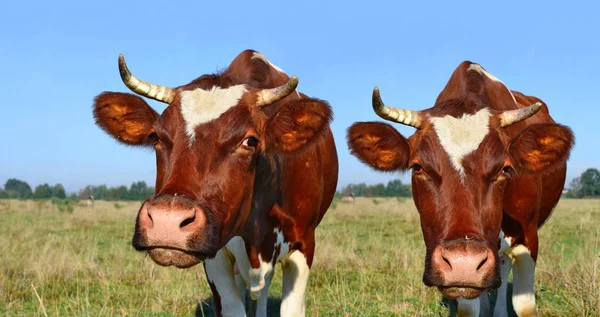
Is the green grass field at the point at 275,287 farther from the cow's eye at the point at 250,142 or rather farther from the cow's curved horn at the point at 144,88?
the cow's eye at the point at 250,142

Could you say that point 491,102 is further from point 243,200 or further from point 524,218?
point 243,200

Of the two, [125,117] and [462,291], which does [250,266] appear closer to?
[125,117]

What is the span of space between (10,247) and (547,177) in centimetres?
1090

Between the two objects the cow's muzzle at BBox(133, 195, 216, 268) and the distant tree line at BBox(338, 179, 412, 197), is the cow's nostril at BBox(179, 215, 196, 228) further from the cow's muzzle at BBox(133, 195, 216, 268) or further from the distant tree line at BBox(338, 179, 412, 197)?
the distant tree line at BBox(338, 179, 412, 197)

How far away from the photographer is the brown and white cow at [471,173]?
382 cm

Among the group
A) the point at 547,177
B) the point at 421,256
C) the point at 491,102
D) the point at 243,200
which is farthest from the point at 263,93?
the point at 421,256

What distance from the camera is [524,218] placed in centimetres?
555

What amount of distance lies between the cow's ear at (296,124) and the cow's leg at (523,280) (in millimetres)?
2534

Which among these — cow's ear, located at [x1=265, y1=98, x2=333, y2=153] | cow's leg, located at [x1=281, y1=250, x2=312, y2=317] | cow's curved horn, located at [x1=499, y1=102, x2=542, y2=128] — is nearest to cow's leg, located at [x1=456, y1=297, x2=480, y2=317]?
cow's leg, located at [x1=281, y1=250, x2=312, y2=317]

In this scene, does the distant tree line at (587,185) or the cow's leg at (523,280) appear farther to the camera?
the distant tree line at (587,185)

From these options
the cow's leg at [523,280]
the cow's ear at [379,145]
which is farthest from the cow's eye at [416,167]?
the cow's leg at [523,280]

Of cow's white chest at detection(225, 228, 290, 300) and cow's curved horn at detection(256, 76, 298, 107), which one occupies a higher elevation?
cow's curved horn at detection(256, 76, 298, 107)

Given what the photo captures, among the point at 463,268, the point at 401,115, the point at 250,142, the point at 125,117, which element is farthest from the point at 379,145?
the point at 125,117

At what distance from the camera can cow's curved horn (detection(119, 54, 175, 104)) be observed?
434cm
